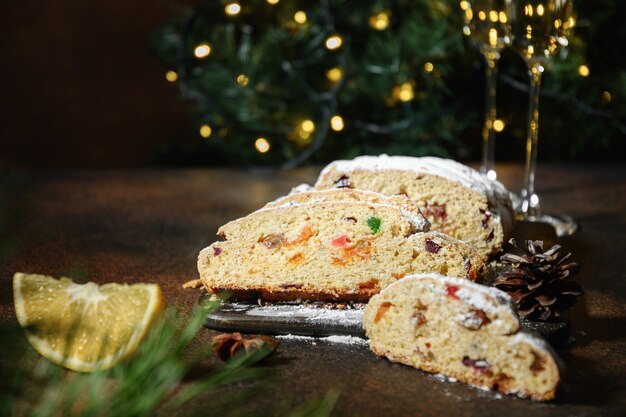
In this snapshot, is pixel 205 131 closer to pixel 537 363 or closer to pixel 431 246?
pixel 431 246

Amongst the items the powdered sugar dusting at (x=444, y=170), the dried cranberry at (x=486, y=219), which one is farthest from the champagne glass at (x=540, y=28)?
the dried cranberry at (x=486, y=219)

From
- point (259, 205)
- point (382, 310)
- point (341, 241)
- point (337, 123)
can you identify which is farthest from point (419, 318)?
point (337, 123)

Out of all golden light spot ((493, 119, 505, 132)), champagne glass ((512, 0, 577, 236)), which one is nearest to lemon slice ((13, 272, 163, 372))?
champagne glass ((512, 0, 577, 236))

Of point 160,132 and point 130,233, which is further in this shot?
point 160,132

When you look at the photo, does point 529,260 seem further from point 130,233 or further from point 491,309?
point 130,233

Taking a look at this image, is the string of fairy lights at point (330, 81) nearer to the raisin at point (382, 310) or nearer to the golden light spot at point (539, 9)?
the golden light spot at point (539, 9)

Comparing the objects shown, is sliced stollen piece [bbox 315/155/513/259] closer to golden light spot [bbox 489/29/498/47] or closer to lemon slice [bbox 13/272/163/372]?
golden light spot [bbox 489/29/498/47]

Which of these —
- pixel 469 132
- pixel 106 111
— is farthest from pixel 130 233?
pixel 106 111
